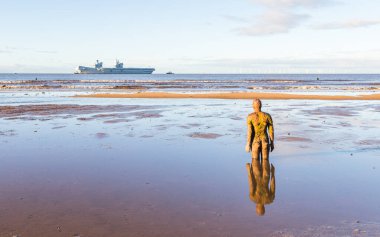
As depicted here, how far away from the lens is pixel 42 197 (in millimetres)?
6996

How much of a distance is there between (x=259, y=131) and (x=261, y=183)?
1.73 metres

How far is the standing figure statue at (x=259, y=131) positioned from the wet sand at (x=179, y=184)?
0.52m

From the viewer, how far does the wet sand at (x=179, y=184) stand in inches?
222

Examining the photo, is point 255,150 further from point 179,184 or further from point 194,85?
point 194,85

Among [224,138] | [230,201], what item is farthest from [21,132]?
[230,201]

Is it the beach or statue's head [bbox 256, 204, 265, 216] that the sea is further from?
statue's head [bbox 256, 204, 265, 216]

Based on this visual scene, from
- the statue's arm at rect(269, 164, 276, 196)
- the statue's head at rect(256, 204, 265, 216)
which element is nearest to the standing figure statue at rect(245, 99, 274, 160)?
the statue's arm at rect(269, 164, 276, 196)

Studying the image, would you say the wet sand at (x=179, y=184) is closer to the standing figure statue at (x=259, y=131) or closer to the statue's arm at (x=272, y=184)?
the statue's arm at (x=272, y=184)

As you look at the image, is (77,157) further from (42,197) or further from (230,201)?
(230,201)

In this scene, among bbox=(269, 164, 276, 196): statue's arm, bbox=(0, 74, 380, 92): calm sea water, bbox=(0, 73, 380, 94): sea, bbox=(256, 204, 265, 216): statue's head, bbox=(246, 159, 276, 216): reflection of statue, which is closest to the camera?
bbox=(256, 204, 265, 216): statue's head

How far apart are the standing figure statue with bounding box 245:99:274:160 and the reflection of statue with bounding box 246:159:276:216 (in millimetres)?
301

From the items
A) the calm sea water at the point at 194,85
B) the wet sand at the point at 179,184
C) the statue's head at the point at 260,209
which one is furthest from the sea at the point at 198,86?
the statue's head at the point at 260,209

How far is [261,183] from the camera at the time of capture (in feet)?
25.7

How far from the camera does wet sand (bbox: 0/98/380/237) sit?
5.65 meters
